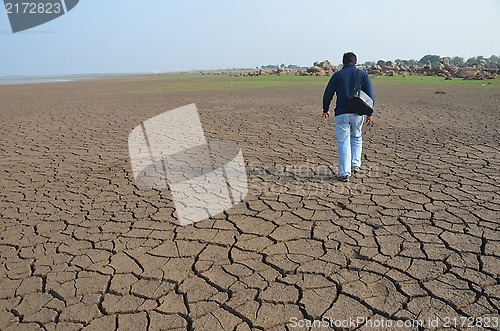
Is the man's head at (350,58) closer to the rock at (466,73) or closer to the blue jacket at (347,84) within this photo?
the blue jacket at (347,84)

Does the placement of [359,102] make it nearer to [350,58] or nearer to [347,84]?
[347,84]

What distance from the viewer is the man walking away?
428 cm

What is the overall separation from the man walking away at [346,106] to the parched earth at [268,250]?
0.40m

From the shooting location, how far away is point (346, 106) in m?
4.30

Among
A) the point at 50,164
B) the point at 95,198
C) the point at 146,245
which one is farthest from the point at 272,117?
the point at 146,245

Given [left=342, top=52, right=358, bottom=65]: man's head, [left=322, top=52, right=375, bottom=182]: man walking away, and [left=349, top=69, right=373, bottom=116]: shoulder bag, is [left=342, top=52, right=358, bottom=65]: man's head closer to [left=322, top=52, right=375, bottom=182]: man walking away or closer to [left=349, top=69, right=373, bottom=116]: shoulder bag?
[left=322, top=52, right=375, bottom=182]: man walking away

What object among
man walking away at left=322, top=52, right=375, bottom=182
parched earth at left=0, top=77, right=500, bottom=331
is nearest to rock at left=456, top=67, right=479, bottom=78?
parched earth at left=0, top=77, right=500, bottom=331

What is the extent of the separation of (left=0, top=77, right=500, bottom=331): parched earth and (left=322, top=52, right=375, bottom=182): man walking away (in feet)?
1.32

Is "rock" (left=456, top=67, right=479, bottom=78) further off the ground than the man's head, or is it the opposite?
the man's head

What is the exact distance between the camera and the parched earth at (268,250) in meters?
2.17

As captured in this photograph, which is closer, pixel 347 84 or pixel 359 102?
pixel 359 102

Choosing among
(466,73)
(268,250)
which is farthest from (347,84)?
(466,73)

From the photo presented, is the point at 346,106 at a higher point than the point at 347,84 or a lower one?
lower

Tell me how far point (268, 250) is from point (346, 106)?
2.34 m
